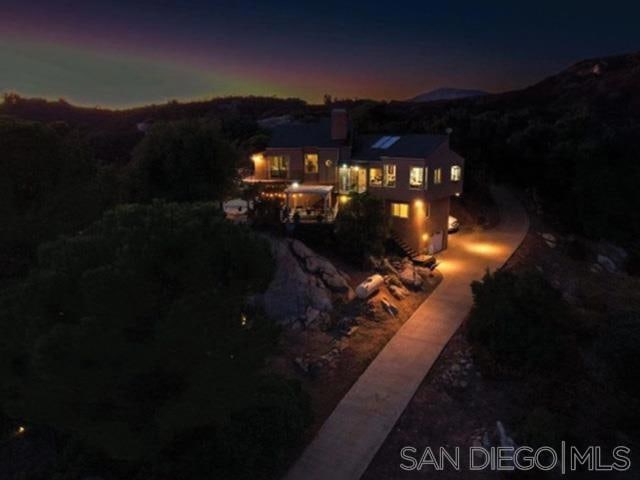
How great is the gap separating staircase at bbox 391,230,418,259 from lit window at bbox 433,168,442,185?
4.41 m

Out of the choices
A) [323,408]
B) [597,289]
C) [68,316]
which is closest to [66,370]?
[68,316]

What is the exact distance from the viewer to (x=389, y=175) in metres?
30.2

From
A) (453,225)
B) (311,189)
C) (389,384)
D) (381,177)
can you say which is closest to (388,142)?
(381,177)

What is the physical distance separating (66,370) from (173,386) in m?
2.60

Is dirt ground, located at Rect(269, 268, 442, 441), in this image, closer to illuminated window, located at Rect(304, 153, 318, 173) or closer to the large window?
illuminated window, located at Rect(304, 153, 318, 173)

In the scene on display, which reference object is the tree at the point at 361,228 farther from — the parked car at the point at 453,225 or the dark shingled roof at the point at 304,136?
the parked car at the point at 453,225

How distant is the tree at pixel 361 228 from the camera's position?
1025 inches

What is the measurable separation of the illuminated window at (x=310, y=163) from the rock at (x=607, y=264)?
23029 millimetres

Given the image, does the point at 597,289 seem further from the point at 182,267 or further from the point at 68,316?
the point at 68,316

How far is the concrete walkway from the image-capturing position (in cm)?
1415

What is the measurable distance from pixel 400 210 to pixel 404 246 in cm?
258

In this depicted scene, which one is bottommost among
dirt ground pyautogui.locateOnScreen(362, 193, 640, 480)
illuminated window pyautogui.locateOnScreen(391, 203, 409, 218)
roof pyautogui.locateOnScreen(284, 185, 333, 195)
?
dirt ground pyautogui.locateOnScreen(362, 193, 640, 480)

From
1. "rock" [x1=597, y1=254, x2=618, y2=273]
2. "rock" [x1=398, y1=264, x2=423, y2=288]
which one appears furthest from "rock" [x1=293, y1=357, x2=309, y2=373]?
"rock" [x1=597, y1=254, x2=618, y2=273]

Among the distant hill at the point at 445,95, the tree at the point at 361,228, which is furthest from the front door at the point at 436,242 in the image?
the distant hill at the point at 445,95
